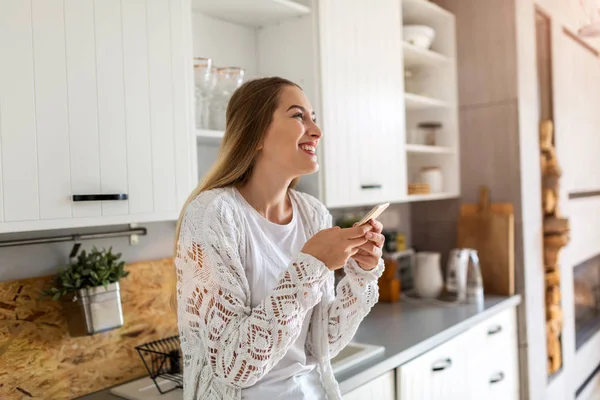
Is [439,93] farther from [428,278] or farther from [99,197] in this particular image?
[99,197]

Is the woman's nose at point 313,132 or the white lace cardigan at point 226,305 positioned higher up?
the woman's nose at point 313,132

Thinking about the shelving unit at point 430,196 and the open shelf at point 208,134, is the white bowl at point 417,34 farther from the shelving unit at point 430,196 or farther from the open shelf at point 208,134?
the open shelf at point 208,134

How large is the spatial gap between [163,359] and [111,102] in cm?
81

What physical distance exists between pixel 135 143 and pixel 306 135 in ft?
1.43

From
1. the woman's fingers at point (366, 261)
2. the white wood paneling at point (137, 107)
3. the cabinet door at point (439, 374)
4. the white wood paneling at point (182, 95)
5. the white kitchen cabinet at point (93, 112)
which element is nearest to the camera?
the white kitchen cabinet at point (93, 112)

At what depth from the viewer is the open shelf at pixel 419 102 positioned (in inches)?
99.0

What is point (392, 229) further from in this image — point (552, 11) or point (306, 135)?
point (306, 135)

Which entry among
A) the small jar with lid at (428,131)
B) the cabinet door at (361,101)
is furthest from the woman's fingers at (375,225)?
the small jar with lid at (428,131)

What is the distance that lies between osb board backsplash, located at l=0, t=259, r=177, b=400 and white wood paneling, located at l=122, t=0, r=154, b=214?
227mm

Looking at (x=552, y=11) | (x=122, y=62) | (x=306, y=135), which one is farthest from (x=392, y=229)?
(x=122, y=62)

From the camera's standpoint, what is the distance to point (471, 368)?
2219 mm

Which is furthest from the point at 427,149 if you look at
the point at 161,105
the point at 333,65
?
the point at 161,105

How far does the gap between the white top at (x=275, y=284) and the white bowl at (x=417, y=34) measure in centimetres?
155

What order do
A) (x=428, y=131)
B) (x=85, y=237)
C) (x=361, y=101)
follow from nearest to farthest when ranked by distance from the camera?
1. (x=85, y=237)
2. (x=361, y=101)
3. (x=428, y=131)
